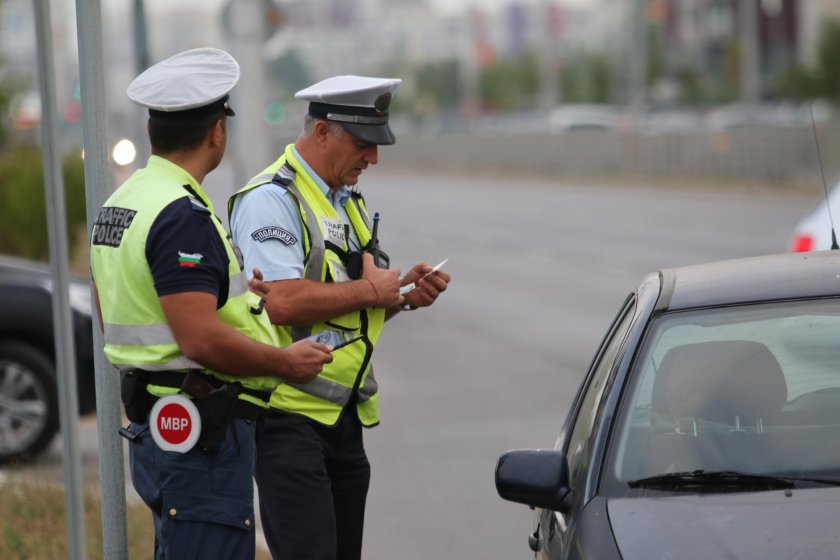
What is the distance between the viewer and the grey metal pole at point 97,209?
4281mm

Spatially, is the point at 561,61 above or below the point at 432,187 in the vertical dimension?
below

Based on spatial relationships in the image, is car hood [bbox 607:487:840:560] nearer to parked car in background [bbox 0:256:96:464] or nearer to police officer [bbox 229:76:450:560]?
police officer [bbox 229:76:450:560]

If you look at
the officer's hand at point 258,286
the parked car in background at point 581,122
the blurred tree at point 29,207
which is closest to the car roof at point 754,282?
the officer's hand at point 258,286

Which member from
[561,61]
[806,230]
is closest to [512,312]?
[806,230]

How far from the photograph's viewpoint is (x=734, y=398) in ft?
12.6

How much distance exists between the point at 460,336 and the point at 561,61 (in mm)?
109770

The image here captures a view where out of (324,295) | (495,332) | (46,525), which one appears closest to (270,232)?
(324,295)

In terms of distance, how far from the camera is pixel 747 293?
4.06 metres

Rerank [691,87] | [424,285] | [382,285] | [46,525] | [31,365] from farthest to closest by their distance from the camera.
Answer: [691,87] < [31,365] < [46,525] < [424,285] < [382,285]

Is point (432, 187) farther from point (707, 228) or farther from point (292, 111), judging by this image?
point (292, 111)

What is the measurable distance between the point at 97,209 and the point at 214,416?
3.13ft

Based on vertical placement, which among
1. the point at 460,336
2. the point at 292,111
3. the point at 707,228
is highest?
the point at 460,336

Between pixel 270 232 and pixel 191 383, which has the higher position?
pixel 270 232

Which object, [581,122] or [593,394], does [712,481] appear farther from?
[581,122]
